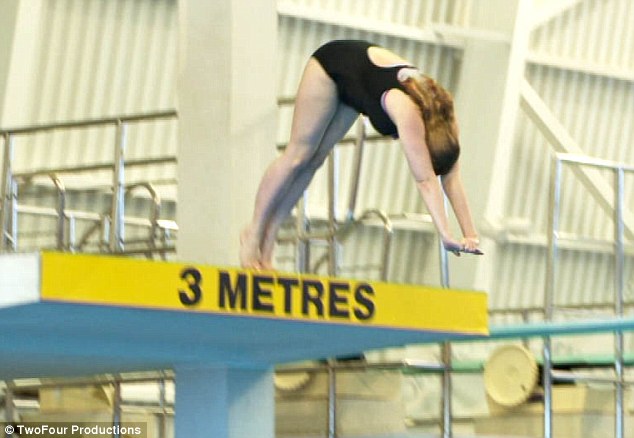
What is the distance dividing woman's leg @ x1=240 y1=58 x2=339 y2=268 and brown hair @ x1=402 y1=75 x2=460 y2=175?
1.32 feet

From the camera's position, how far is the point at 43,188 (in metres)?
12.2

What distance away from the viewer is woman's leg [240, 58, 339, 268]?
21.2 ft

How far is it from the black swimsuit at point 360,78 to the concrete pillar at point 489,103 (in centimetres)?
802

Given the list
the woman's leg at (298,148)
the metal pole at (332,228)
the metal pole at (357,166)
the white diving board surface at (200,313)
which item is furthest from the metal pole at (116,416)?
the woman's leg at (298,148)

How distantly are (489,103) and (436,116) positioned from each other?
8.38 m

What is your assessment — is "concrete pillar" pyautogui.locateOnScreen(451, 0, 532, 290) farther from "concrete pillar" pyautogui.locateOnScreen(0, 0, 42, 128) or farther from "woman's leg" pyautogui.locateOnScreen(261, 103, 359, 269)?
"woman's leg" pyautogui.locateOnScreen(261, 103, 359, 269)

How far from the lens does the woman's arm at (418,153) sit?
614 cm

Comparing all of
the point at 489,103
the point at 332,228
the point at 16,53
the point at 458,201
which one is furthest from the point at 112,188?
the point at 489,103

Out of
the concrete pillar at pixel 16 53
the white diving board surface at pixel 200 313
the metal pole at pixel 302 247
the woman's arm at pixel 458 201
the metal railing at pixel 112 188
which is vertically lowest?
the white diving board surface at pixel 200 313

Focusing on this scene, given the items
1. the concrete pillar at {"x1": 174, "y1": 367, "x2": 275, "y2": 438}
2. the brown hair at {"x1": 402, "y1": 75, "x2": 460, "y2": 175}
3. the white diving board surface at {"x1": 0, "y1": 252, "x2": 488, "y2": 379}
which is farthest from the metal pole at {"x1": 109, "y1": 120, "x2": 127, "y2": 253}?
the brown hair at {"x1": 402, "y1": 75, "x2": 460, "y2": 175}

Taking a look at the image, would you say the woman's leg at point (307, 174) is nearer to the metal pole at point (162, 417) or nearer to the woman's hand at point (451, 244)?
the woman's hand at point (451, 244)

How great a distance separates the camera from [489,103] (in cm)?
1448

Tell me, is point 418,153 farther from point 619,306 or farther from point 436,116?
point 619,306

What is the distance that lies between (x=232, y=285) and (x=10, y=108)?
20.1ft
